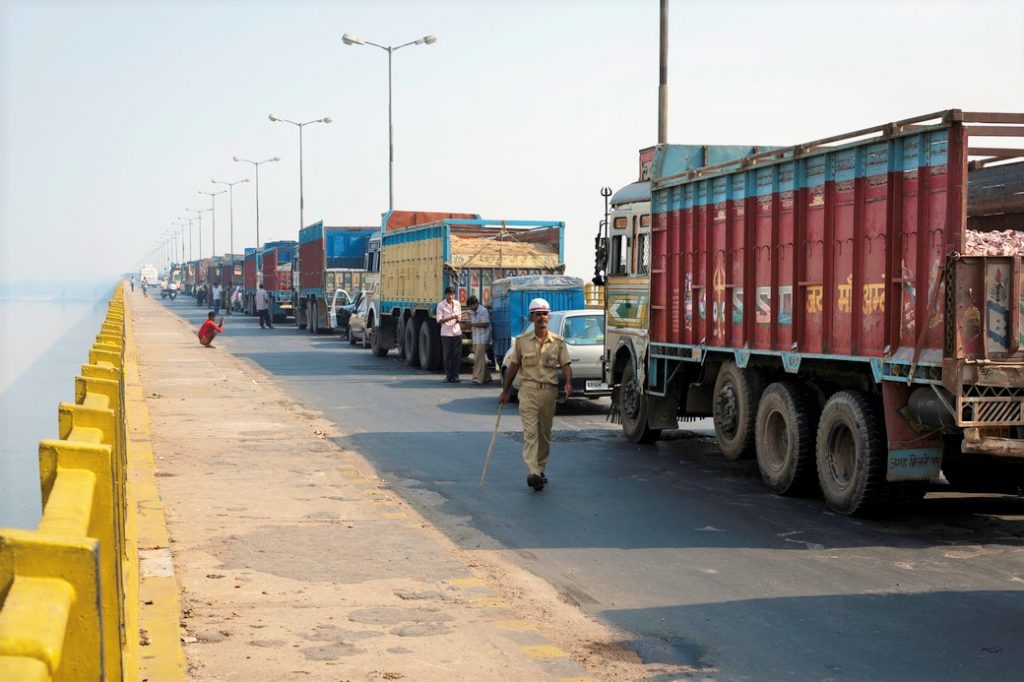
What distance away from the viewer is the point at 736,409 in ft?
43.2

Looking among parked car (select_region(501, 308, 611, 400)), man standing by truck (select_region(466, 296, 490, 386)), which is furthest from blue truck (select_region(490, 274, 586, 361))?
parked car (select_region(501, 308, 611, 400))

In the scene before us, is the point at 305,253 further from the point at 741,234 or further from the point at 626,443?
the point at 741,234

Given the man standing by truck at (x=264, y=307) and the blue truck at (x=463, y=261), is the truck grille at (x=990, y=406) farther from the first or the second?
the man standing by truck at (x=264, y=307)

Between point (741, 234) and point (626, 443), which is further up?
point (741, 234)

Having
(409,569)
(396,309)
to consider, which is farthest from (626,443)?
(396,309)

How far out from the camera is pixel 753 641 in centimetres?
686

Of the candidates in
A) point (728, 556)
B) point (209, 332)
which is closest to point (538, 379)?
point (728, 556)

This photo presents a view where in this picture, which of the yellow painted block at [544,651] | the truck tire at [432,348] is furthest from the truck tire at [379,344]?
the yellow painted block at [544,651]

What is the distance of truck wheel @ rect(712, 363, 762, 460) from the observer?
505 inches

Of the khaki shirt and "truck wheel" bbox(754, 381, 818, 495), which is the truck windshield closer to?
the khaki shirt

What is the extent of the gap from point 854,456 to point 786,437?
144 cm

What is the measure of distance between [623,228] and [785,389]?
4.54 metres

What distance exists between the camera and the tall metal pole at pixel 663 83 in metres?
22.8

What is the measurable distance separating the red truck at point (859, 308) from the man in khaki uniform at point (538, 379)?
5.97 feet
